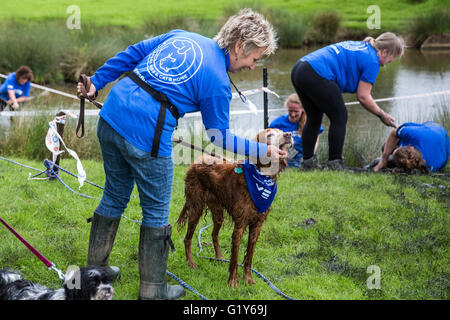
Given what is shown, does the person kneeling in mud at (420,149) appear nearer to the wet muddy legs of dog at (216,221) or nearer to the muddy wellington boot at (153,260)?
the wet muddy legs of dog at (216,221)

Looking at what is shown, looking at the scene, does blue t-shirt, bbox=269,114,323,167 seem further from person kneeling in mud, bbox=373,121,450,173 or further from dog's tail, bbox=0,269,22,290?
dog's tail, bbox=0,269,22,290

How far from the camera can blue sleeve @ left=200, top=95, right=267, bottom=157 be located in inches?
115

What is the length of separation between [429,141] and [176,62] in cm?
497

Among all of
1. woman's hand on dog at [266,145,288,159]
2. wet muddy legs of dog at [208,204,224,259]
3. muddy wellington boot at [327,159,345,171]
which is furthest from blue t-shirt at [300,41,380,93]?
woman's hand on dog at [266,145,288,159]

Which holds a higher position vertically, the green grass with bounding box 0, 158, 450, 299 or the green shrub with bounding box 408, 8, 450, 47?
the green shrub with bounding box 408, 8, 450, 47

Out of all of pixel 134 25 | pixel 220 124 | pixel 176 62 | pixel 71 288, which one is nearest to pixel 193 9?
pixel 134 25

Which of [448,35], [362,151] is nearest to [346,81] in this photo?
[362,151]

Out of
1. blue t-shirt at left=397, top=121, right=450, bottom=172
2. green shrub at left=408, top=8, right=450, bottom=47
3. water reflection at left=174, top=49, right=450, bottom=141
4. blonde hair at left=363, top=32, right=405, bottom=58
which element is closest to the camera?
blonde hair at left=363, top=32, right=405, bottom=58

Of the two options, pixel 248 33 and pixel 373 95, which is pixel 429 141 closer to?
pixel 248 33

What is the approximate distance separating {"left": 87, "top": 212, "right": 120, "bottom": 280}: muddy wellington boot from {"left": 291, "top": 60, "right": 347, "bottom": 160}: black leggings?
3.59m

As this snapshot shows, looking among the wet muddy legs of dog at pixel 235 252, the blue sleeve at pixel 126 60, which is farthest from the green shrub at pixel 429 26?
the blue sleeve at pixel 126 60

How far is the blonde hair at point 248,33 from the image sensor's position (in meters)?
2.94

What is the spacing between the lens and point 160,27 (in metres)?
17.9
